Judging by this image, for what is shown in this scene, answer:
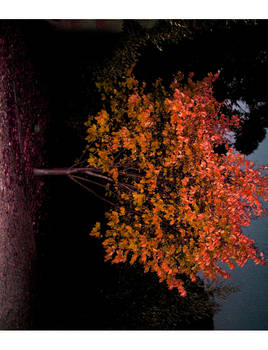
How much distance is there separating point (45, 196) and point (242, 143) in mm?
4821

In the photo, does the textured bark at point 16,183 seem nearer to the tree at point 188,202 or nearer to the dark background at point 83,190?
the dark background at point 83,190

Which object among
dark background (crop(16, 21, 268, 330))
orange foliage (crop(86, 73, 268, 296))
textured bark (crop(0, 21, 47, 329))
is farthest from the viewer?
dark background (crop(16, 21, 268, 330))

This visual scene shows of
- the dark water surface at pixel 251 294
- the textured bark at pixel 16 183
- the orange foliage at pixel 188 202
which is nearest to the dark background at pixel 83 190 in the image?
the dark water surface at pixel 251 294

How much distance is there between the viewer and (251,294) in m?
9.04

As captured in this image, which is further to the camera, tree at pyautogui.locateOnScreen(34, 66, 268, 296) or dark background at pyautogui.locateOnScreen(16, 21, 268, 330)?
dark background at pyautogui.locateOnScreen(16, 21, 268, 330)

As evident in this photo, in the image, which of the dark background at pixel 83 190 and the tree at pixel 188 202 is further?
the dark background at pixel 83 190

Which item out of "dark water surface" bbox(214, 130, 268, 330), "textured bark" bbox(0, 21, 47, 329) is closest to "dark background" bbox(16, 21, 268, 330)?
"dark water surface" bbox(214, 130, 268, 330)

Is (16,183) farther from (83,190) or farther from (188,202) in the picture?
(188,202)

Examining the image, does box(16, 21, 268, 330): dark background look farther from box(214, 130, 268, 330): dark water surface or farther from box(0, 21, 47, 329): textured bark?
box(0, 21, 47, 329): textured bark

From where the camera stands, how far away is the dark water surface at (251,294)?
7870 mm

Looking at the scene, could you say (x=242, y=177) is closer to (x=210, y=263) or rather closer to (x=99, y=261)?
(x=210, y=263)

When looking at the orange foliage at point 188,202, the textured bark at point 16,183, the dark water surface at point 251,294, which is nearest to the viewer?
the orange foliage at point 188,202

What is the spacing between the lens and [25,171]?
6.97m

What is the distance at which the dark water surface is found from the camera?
7.87 m
